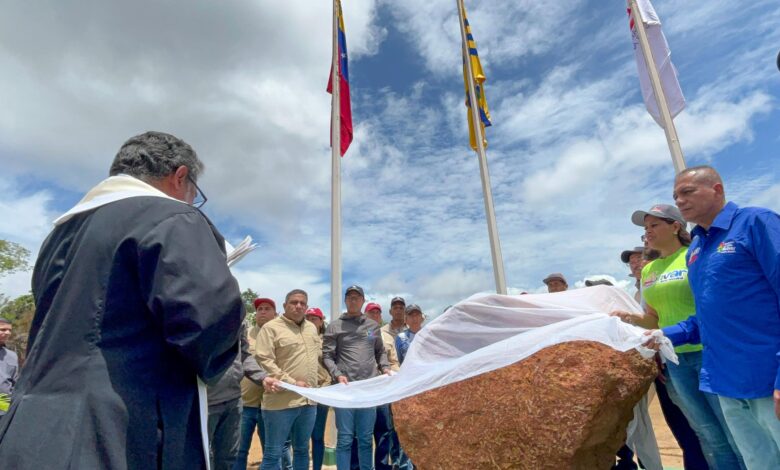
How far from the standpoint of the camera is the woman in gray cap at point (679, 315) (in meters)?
3.01

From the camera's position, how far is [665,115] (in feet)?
25.1

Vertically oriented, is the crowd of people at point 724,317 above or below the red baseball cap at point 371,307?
below

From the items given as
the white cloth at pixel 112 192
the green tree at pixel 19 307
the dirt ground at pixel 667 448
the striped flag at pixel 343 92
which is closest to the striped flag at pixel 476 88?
the striped flag at pixel 343 92

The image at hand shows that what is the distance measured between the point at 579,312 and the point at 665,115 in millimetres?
5644

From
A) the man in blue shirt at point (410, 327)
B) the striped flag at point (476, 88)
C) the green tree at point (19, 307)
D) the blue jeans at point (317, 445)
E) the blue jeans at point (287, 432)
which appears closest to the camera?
the blue jeans at point (287, 432)

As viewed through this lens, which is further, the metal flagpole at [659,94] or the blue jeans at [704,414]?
the metal flagpole at [659,94]

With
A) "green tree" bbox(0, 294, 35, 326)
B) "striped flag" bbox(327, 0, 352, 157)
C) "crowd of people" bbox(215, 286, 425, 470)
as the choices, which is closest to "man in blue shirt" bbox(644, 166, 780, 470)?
"crowd of people" bbox(215, 286, 425, 470)

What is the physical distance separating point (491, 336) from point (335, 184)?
5.30 metres

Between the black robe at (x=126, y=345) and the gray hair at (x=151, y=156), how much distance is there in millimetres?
251

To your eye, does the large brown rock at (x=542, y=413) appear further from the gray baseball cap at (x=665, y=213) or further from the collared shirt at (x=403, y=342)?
the collared shirt at (x=403, y=342)

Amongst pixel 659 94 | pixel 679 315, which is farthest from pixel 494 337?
pixel 659 94

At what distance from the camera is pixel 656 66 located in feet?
26.8

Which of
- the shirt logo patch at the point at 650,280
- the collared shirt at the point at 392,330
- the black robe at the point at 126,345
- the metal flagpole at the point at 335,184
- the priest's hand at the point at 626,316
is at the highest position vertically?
the metal flagpole at the point at 335,184

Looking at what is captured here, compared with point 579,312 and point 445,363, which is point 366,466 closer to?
point 445,363
